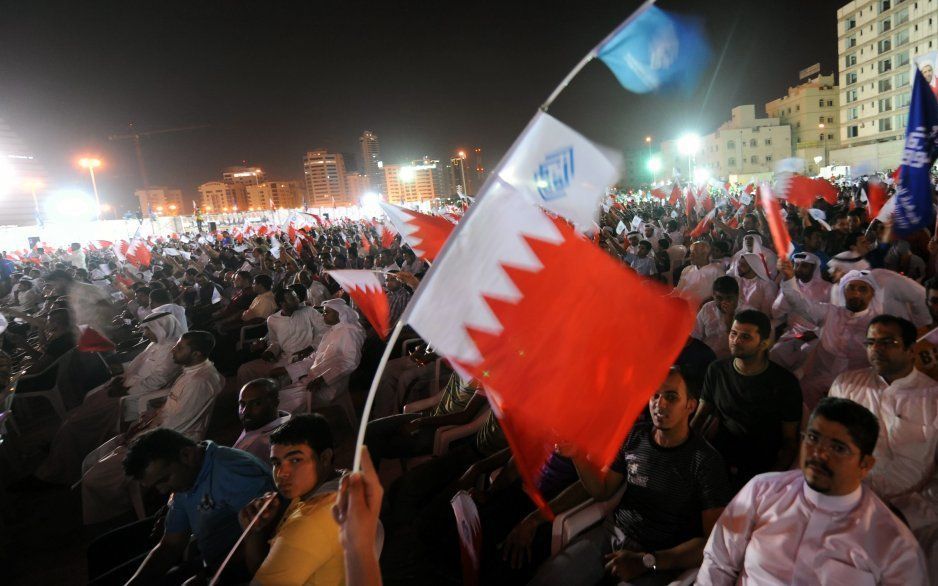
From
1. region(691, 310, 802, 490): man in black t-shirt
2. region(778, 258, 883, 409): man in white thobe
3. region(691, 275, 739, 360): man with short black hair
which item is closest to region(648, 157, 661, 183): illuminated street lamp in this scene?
region(691, 275, 739, 360): man with short black hair

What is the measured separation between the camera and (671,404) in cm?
241

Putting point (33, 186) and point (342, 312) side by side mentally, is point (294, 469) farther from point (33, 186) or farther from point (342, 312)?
point (33, 186)

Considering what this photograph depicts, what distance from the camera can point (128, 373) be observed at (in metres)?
5.04

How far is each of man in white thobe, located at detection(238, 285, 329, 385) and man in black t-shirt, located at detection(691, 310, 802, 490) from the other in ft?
14.0

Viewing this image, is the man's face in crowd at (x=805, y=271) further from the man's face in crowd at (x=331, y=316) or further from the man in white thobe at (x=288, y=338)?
the man in white thobe at (x=288, y=338)

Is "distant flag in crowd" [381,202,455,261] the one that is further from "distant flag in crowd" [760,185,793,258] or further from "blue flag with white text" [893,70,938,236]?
"blue flag with white text" [893,70,938,236]

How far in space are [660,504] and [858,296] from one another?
270 cm

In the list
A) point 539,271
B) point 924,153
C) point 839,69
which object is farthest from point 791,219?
point 839,69

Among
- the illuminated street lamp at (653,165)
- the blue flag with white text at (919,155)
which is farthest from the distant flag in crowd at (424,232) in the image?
the illuminated street lamp at (653,165)

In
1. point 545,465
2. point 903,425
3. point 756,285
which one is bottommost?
point 545,465

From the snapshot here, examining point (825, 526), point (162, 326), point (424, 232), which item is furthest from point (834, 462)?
point (162, 326)

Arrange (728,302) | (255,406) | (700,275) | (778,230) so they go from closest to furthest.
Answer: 1. (255,406)
2. (728,302)
3. (778,230)
4. (700,275)

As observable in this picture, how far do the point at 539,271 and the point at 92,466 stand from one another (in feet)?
14.3

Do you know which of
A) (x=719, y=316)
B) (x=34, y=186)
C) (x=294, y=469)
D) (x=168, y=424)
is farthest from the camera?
(x=34, y=186)
